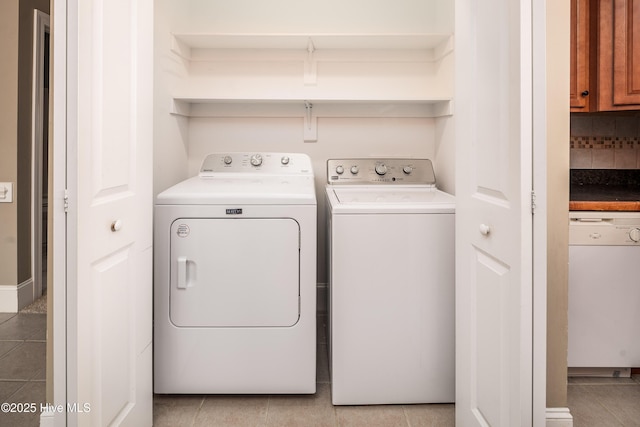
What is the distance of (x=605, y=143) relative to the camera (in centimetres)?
273

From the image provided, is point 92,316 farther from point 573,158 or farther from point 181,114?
point 573,158

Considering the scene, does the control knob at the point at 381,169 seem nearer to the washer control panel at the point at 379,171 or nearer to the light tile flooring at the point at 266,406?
the washer control panel at the point at 379,171

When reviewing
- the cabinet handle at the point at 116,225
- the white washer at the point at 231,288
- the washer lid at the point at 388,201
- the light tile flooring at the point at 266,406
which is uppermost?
the washer lid at the point at 388,201

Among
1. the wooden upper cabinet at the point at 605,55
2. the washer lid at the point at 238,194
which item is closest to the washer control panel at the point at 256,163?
the washer lid at the point at 238,194

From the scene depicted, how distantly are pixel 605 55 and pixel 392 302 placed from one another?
165 centimetres

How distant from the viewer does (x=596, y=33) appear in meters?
2.33

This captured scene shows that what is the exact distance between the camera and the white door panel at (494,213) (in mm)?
1168

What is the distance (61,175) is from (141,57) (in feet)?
2.09

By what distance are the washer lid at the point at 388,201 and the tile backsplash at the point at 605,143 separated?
0.98m

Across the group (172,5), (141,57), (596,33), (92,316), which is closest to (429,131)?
(596,33)

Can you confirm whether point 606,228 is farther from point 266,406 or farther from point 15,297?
point 15,297

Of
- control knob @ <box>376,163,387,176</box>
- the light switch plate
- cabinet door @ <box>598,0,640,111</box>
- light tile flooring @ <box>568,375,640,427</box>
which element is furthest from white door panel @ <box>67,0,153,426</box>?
cabinet door @ <box>598,0,640,111</box>

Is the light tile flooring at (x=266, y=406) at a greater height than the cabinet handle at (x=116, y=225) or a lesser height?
lesser

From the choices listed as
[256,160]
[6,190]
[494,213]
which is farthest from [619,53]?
[6,190]
